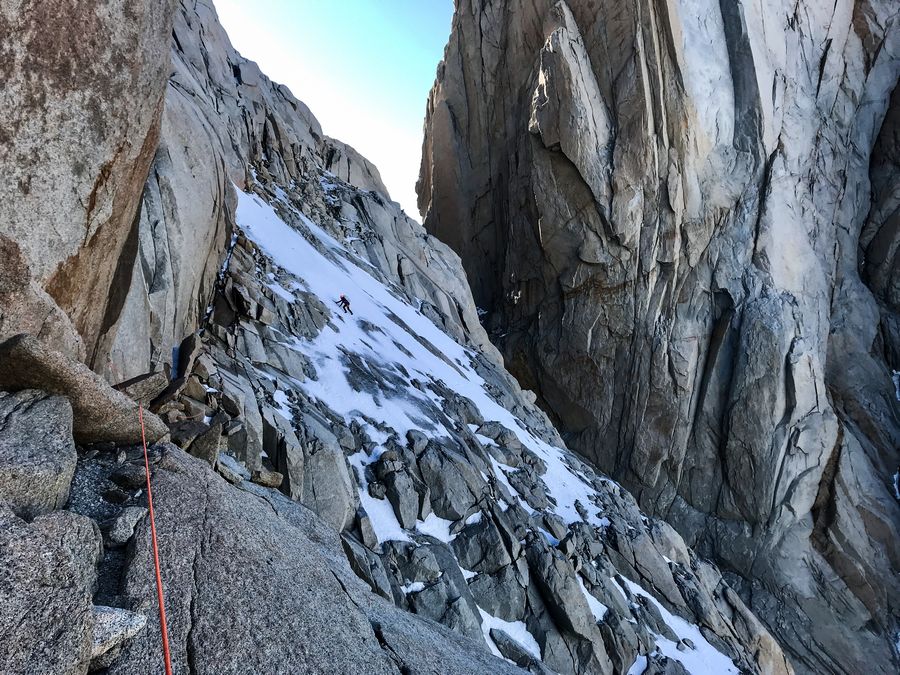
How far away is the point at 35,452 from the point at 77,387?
3.89 ft

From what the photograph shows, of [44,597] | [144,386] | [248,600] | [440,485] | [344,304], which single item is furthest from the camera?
[344,304]

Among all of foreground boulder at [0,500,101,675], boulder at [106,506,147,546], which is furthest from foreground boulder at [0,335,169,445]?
foreground boulder at [0,500,101,675]

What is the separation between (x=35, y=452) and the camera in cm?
487

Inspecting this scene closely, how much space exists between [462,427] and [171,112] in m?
12.1

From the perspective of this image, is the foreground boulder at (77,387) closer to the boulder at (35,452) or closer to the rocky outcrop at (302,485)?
the rocky outcrop at (302,485)

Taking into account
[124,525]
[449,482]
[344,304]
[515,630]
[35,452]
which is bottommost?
[515,630]

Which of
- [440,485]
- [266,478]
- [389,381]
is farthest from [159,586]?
[389,381]

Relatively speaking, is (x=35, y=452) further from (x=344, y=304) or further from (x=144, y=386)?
(x=344, y=304)

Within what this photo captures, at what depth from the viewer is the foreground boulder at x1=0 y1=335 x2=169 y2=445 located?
5438mm

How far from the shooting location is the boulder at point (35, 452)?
4452 mm

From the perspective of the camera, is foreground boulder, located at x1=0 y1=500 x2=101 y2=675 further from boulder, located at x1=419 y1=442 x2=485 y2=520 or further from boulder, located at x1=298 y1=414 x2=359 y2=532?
boulder, located at x1=419 y1=442 x2=485 y2=520

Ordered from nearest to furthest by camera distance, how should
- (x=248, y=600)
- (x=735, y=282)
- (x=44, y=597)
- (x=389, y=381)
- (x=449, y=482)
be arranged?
(x=44, y=597) → (x=248, y=600) → (x=449, y=482) → (x=389, y=381) → (x=735, y=282)

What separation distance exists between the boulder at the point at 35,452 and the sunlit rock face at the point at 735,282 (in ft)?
113

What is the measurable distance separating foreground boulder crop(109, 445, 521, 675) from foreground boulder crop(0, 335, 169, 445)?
1.92 ft
